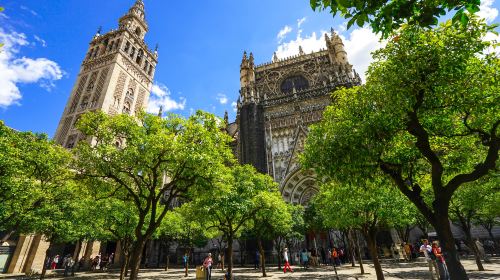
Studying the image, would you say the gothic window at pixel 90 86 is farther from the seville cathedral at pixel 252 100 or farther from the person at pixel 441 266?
the person at pixel 441 266

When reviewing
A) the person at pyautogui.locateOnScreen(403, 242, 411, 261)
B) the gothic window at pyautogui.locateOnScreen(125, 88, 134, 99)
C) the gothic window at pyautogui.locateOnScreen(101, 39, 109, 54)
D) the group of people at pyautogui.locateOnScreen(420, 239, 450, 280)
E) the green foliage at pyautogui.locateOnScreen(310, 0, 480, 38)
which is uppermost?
the gothic window at pyautogui.locateOnScreen(101, 39, 109, 54)

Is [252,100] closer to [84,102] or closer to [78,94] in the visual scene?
[84,102]

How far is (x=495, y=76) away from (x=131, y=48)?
54.4 meters

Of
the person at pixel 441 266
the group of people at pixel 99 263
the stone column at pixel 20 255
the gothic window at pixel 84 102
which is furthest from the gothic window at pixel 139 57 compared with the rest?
the person at pixel 441 266

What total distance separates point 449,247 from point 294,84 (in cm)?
3467

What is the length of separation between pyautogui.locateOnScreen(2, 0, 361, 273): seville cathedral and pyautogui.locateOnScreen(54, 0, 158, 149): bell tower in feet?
0.51

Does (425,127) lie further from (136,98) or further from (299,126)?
(136,98)

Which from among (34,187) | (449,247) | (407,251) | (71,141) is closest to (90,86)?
(71,141)

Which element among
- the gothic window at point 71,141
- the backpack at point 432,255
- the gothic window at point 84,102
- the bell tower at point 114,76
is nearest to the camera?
the backpack at point 432,255

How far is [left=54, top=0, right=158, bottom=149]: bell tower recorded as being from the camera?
41438 millimetres

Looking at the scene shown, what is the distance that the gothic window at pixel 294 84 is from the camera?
38719 mm

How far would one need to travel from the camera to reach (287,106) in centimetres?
3553

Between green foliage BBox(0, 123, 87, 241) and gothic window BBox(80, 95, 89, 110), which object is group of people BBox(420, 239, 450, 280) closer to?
green foliage BBox(0, 123, 87, 241)

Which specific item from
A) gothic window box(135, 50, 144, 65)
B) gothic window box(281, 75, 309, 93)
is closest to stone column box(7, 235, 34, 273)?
gothic window box(281, 75, 309, 93)
